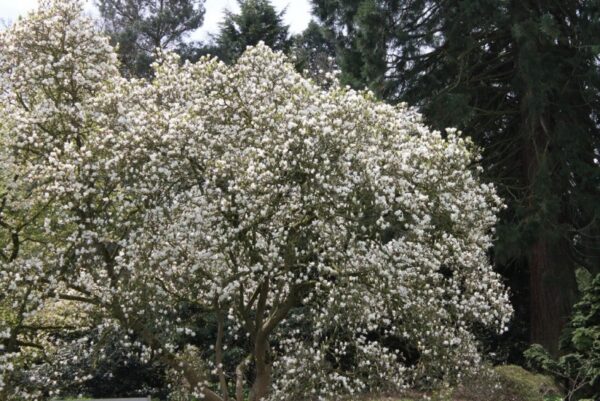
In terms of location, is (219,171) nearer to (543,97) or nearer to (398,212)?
(398,212)

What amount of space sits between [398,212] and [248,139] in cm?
161

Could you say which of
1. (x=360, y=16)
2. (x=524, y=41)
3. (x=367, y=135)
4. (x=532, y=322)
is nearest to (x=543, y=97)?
(x=524, y=41)

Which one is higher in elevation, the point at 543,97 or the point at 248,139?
the point at 543,97

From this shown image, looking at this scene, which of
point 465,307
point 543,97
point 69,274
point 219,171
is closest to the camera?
point 219,171

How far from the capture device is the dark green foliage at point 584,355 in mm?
9680

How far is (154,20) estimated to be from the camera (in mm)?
28969

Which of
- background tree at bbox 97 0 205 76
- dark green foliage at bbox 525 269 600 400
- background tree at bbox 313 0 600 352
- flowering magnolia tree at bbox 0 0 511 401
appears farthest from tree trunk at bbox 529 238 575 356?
background tree at bbox 97 0 205 76

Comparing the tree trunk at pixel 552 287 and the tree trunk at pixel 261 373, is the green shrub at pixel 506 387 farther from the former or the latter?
the tree trunk at pixel 261 373

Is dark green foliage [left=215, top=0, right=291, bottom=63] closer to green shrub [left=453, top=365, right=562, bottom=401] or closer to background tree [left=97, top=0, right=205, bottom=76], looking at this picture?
background tree [left=97, top=0, right=205, bottom=76]

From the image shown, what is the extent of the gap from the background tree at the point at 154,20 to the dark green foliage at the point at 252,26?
5.75 meters

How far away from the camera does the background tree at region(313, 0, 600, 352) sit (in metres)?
11.8

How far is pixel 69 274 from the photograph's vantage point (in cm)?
735

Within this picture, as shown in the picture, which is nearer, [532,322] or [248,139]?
[248,139]

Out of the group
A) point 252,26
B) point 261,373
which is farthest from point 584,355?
point 252,26
